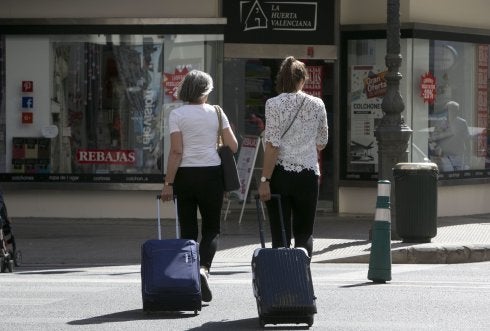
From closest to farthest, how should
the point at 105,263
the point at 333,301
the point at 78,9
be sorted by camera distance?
the point at 333,301, the point at 105,263, the point at 78,9

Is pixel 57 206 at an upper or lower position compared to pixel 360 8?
lower

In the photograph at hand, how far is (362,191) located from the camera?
736 inches

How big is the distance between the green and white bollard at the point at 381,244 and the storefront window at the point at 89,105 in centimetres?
689

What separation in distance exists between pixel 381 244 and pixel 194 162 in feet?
8.28

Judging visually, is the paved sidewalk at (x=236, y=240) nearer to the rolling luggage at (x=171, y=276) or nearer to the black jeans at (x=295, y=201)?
the black jeans at (x=295, y=201)

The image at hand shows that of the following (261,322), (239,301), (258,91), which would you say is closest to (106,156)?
(258,91)

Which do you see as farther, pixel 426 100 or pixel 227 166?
pixel 426 100

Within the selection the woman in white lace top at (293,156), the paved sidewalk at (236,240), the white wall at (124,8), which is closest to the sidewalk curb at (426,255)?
the paved sidewalk at (236,240)

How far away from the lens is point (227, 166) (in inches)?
393

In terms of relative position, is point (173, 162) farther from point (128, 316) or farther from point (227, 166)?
point (128, 316)

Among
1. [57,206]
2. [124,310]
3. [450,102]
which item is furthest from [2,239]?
[450,102]

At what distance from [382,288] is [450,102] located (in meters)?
8.17

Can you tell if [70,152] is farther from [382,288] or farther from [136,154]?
[382,288]

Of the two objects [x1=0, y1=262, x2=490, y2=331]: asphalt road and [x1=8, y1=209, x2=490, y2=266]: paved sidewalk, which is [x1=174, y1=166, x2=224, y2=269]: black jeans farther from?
[x1=8, y1=209, x2=490, y2=266]: paved sidewalk
